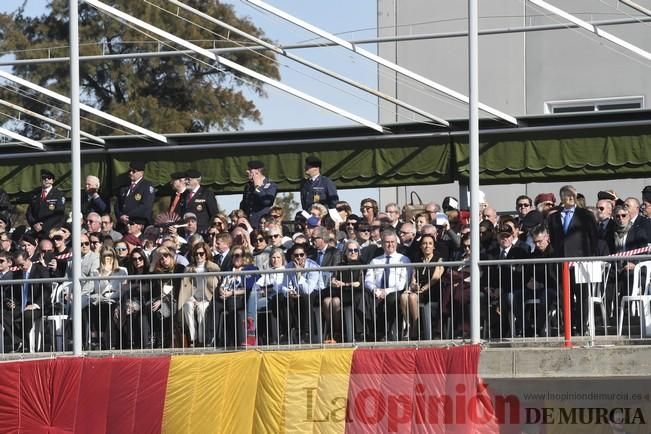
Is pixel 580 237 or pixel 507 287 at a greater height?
pixel 580 237

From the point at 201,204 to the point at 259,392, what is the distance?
4.26 metres

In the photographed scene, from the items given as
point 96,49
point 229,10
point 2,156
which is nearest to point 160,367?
point 2,156

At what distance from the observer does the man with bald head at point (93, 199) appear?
2302cm

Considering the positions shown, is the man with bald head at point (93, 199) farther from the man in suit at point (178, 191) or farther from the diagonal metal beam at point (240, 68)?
the diagonal metal beam at point (240, 68)

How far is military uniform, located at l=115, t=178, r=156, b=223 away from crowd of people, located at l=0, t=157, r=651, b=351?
52cm

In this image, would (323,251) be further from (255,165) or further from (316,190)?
(255,165)

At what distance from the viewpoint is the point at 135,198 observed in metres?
22.3

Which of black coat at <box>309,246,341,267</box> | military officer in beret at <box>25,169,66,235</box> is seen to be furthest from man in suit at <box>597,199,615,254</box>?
military officer in beret at <box>25,169,66,235</box>

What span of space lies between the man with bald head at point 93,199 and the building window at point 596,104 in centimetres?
952

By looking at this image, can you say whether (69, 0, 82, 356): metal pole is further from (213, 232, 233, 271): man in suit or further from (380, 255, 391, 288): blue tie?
(380, 255, 391, 288): blue tie

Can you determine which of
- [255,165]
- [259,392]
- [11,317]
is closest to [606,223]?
[259,392]

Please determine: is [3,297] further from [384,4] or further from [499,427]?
[384,4]

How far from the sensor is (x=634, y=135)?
21.9 meters

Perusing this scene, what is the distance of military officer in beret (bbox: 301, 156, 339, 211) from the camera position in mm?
21422
